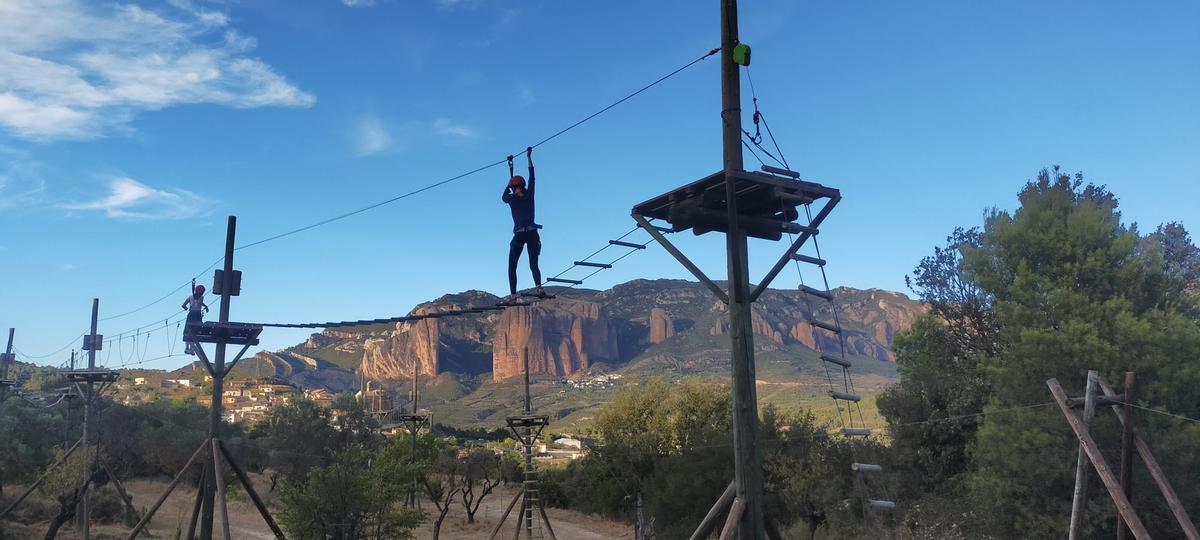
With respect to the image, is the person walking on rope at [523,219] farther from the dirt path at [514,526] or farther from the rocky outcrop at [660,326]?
the rocky outcrop at [660,326]

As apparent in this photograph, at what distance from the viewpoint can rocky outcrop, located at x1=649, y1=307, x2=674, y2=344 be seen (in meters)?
185

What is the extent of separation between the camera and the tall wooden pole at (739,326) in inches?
351

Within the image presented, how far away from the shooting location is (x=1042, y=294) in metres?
27.6

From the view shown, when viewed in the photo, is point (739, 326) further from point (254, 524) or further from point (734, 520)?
point (254, 524)

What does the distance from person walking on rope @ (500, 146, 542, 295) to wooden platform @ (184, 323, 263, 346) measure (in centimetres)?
742

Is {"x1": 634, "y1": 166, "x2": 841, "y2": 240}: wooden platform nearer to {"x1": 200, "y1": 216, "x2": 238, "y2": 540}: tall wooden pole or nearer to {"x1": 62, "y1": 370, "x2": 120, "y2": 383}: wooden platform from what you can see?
{"x1": 200, "y1": 216, "x2": 238, "y2": 540}: tall wooden pole

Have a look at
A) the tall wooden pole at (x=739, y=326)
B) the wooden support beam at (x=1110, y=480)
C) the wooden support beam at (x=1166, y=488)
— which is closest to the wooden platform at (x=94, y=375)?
the tall wooden pole at (x=739, y=326)

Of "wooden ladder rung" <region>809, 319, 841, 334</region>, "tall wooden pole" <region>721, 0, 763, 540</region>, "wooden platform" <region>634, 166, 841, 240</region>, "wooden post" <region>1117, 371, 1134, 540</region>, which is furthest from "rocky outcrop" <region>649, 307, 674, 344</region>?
"tall wooden pole" <region>721, 0, 763, 540</region>

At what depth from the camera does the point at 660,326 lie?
621ft

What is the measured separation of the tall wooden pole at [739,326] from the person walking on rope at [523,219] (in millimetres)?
4530

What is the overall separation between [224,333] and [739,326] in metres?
13.5

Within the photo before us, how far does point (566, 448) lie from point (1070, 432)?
219 feet

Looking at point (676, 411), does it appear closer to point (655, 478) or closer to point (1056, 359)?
point (655, 478)

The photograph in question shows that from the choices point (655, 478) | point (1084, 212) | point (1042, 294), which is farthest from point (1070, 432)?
point (655, 478)
